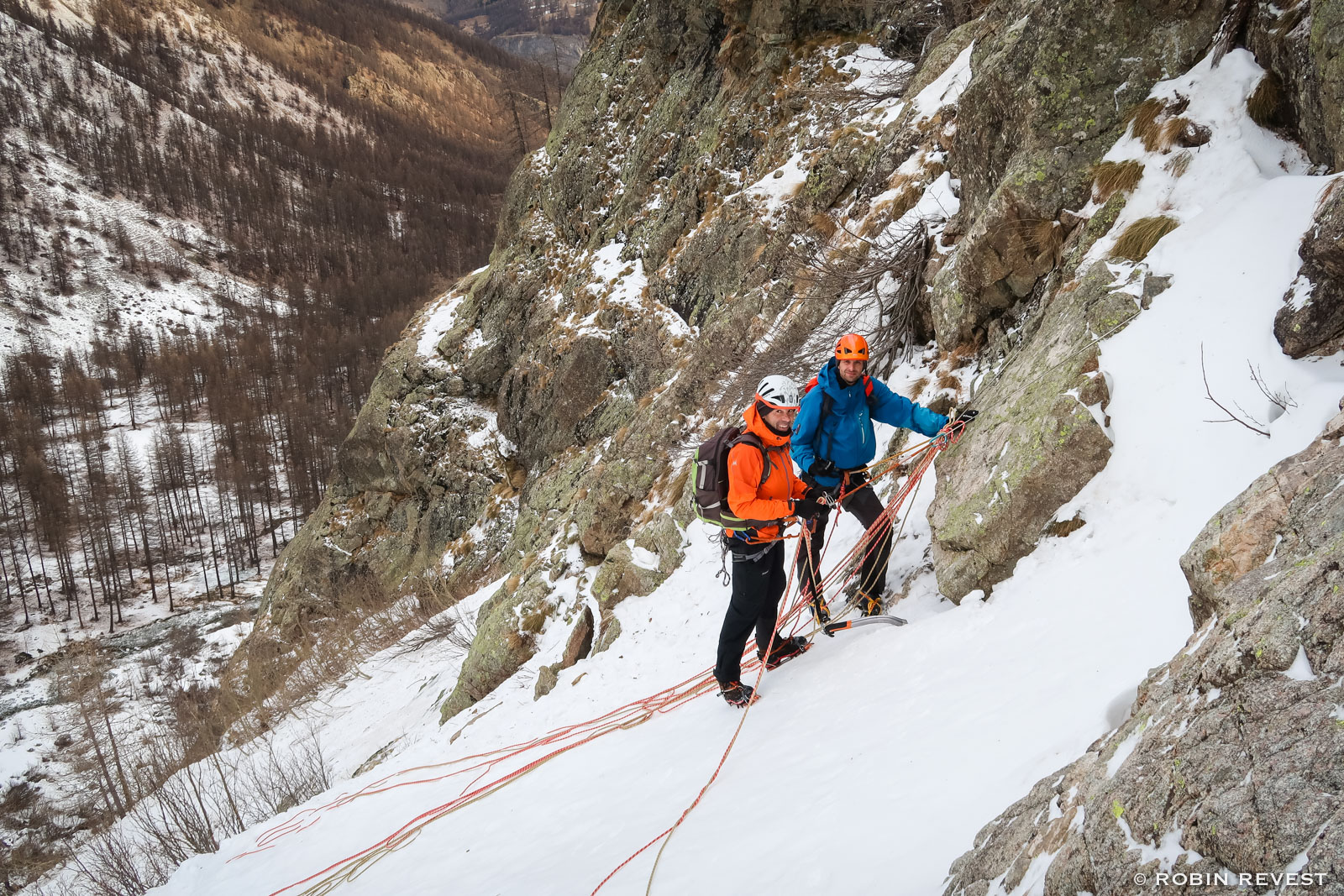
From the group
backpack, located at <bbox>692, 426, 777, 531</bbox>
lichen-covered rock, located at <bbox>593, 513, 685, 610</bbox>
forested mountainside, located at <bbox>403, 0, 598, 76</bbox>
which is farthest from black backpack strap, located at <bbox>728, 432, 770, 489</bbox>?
forested mountainside, located at <bbox>403, 0, 598, 76</bbox>

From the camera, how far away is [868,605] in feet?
16.5

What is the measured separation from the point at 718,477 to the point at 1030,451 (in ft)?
6.37

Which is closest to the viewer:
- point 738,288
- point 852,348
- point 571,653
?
point 852,348

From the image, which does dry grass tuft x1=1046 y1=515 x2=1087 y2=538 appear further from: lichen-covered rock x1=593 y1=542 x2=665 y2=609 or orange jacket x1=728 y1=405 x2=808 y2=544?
lichen-covered rock x1=593 y1=542 x2=665 y2=609

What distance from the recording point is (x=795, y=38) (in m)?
14.8

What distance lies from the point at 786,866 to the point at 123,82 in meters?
142

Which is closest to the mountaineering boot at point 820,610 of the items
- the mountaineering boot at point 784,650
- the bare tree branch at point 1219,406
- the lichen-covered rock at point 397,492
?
the mountaineering boot at point 784,650

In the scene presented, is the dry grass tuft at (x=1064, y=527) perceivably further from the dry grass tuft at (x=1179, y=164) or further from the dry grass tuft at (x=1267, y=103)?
the dry grass tuft at (x=1267, y=103)

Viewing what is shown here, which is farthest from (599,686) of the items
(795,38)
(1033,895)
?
(795,38)

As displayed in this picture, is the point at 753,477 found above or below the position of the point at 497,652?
above

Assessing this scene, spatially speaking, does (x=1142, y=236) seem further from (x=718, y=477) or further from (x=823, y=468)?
(x=718, y=477)

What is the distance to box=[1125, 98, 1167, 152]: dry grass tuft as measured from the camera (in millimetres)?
4879

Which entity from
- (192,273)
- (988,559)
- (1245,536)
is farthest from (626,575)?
(192,273)

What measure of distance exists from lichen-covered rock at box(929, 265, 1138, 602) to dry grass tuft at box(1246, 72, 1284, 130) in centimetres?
128
